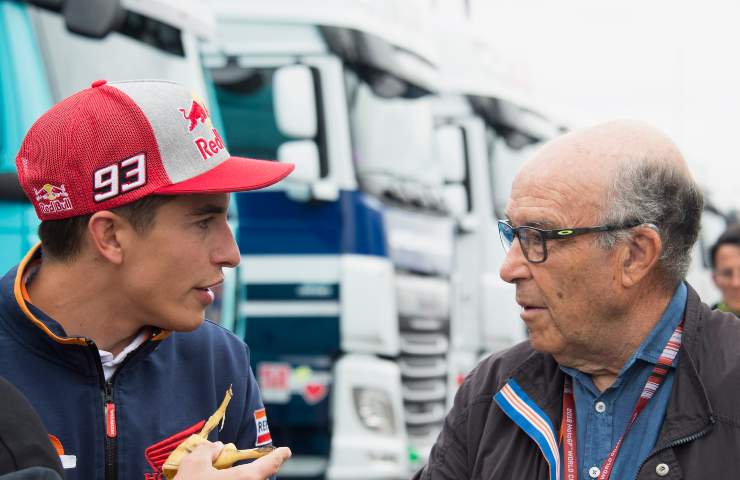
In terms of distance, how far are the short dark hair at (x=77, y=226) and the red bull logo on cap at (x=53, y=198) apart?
4 centimetres

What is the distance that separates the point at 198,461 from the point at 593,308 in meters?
1.11

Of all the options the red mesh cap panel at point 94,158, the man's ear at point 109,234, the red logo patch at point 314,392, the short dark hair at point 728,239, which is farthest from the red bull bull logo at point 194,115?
the red logo patch at point 314,392

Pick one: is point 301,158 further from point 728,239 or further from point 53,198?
point 53,198

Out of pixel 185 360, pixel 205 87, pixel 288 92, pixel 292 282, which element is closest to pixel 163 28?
pixel 205 87

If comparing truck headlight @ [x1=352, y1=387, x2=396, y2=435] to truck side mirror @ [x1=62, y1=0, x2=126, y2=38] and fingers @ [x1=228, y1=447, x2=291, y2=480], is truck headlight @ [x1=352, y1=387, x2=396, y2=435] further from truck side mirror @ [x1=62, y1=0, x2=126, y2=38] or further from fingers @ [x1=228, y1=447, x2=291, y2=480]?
fingers @ [x1=228, y1=447, x2=291, y2=480]

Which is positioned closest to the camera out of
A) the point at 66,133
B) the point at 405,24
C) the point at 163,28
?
the point at 66,133

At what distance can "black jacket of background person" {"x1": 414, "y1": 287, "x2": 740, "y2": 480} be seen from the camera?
267 cm

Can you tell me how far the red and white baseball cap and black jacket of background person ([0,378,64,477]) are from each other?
859 millimetres

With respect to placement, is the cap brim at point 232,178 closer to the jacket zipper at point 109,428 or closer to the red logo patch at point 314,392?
the jacket zipper at point 109,428

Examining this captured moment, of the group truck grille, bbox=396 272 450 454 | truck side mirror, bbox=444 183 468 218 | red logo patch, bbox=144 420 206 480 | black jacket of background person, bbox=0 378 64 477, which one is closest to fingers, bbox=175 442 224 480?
red logo patch, bbox=144 420 206 480

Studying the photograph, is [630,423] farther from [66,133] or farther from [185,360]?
[66,133]

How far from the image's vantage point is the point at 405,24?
29.0 ft

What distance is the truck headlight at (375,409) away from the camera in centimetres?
797

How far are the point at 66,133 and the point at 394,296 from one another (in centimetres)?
574
